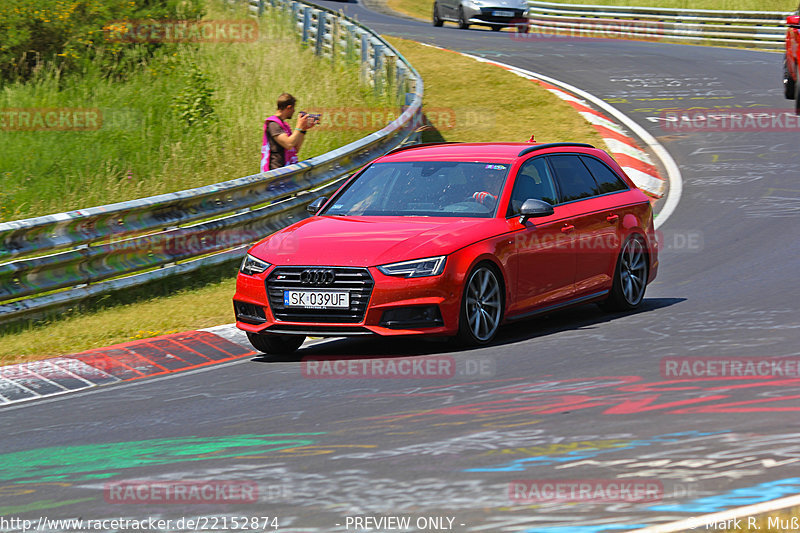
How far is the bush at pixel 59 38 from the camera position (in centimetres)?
2120

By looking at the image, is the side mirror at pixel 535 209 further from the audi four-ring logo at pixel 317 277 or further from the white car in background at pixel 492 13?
the white car in background at pixel 492 13

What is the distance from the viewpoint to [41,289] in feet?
35.2

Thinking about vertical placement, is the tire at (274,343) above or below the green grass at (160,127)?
below

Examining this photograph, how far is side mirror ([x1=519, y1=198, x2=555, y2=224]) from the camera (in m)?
9.31

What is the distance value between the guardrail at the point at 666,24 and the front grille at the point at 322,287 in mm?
26624

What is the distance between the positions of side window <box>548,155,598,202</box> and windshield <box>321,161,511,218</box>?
0.69 metres

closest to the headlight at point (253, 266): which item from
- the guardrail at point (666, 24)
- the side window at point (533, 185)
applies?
the side window at point (533, 185)

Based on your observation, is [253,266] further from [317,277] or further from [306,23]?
[306,23]

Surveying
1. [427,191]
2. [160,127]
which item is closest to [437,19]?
[160,127]

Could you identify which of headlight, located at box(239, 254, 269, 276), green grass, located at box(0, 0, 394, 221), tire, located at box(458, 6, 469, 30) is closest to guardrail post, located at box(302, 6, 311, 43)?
green grass, located at box(0, 0, 394, 221)

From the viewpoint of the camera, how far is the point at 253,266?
9.17 meters

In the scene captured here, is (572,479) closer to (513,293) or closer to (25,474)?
(25,474)

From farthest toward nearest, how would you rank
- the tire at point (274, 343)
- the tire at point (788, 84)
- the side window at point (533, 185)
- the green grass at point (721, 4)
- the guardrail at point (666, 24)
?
1. the green grass at point (721, 4)
2. the guardrail at point (666, 24)
3. the tire at point (788, 84)
4. the side window at point (533, 185)
5. the tire at point (274, 343)

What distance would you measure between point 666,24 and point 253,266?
1117 inches
